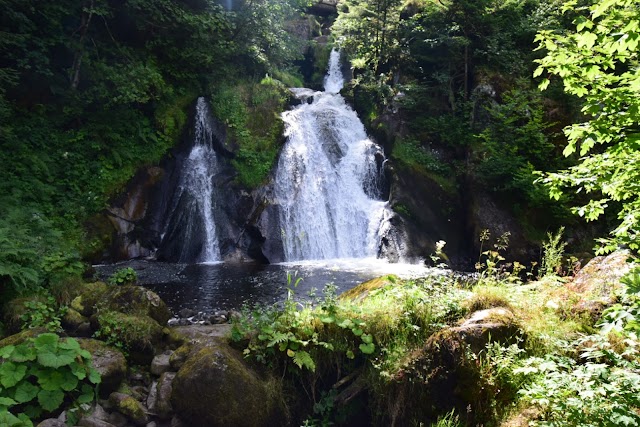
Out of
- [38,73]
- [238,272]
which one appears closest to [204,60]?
[38,73]

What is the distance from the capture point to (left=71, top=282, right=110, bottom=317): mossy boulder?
6250mm

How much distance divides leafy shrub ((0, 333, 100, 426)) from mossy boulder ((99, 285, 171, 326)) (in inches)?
77.3

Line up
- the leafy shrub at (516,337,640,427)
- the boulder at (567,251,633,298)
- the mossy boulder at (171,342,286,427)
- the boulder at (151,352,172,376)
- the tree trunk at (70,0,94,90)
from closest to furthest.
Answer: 1. the leafy shrub at (516,337,640,427)
2. the mossy boulder at (171,342,286,427)
3. the boulder at (567,251,633,298)
4. the boulder at (151,352,172,376)
5. the tree trunk at (70,0,94,90)

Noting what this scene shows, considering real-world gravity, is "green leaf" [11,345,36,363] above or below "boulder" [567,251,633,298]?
below

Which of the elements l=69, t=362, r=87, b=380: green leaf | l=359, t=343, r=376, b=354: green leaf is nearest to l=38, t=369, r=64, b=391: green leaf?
l=69, t=362, r=87, b=380: green leaf

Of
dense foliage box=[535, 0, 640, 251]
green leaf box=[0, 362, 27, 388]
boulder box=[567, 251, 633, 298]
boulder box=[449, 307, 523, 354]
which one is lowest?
green leaf box=[0, 362, 27, 388]

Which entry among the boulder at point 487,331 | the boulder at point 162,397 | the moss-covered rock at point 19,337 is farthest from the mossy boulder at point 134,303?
the boulder at point 487,331

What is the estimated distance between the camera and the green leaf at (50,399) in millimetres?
3725

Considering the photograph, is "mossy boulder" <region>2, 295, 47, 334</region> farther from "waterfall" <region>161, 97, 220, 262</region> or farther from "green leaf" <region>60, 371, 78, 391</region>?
"waterfall" <region>161, 97, 220, 262</region>

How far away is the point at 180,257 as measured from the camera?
13609 mm

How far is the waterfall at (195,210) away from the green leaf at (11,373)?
9975 millimetres

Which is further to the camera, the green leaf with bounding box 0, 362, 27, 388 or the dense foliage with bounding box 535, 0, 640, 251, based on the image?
the green leaf with bounding box 0, 362, 27, 388

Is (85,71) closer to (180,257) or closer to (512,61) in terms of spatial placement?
(180,257)

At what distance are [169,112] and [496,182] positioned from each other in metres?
12.8
